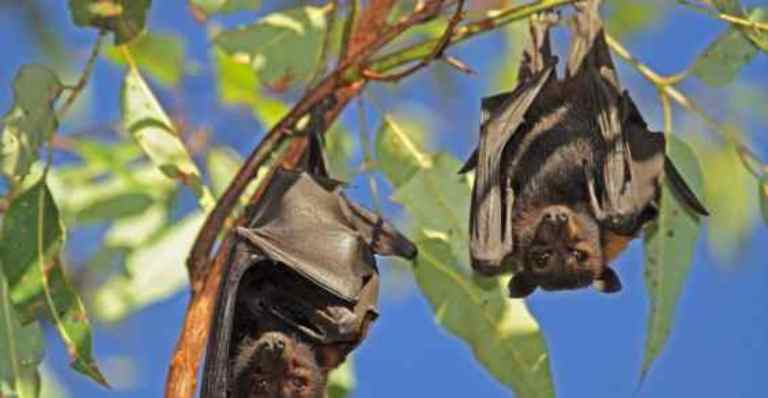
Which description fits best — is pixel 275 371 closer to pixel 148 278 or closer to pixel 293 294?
pixel 293 294

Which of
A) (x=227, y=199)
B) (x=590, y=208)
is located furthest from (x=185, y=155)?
(x=590, y=208)

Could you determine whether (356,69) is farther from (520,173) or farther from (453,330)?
(453,330)

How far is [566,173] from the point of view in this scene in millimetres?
5246

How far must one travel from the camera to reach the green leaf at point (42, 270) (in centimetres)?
508

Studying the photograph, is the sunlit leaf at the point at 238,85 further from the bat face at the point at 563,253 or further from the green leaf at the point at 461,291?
the bat face at the point at 563,253

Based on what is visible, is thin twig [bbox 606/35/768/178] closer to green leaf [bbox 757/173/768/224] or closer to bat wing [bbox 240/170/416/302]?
green leaf [bbox 757/173/768/224]

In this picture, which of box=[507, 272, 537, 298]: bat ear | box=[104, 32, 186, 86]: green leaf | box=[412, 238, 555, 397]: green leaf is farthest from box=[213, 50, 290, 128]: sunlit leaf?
box=[507, 272, 537, 298]: bat ear

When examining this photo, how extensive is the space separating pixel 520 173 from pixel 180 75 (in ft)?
7.04

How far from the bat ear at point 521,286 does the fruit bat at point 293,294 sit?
0.93ft

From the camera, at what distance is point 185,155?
18.9 ft

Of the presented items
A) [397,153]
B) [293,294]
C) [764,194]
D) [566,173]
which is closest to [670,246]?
[764,194]

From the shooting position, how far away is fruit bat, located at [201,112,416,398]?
15.9 ft

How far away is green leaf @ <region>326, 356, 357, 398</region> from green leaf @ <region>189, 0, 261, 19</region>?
125 cm

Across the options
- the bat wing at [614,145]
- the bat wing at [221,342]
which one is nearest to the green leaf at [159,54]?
the bat wing at [614,145]
